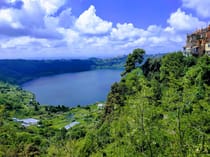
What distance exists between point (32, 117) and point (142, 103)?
285ft

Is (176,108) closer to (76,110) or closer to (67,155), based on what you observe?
(67,155)

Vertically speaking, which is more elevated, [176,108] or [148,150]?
[176,108]

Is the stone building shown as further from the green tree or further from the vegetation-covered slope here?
the vegetation-covered slope

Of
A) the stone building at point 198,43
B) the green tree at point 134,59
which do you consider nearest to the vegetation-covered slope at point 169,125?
the stone building at point 198,43

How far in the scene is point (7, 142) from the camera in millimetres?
10516

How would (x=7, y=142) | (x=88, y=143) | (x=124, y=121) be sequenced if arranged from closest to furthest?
(x=124, y=121), (x=7, y=142), (x=88, y=143)

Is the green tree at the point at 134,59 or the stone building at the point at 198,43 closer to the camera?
the stone building at the point at 198,43

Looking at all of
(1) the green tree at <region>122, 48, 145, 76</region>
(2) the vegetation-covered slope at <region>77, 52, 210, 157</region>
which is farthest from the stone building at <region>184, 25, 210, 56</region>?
(2) the vegetation-covered slope at <region>77, 52, 210, 157</region>

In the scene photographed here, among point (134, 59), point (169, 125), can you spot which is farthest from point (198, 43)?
point (169, 125)

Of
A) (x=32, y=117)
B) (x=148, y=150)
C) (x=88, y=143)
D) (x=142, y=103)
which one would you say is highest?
(x=142, y=103)

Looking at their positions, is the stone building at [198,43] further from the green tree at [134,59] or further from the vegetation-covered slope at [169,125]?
the vegetation-covered slope at [169,125]

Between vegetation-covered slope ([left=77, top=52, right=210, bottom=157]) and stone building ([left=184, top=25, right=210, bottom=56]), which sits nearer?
vegetation-covered slope ([left=77, top=52, right=210, bottom=157])

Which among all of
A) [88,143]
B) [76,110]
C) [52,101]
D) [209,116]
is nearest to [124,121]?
[209,116]

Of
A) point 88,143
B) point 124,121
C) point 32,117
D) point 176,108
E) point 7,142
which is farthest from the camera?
point 32,117
